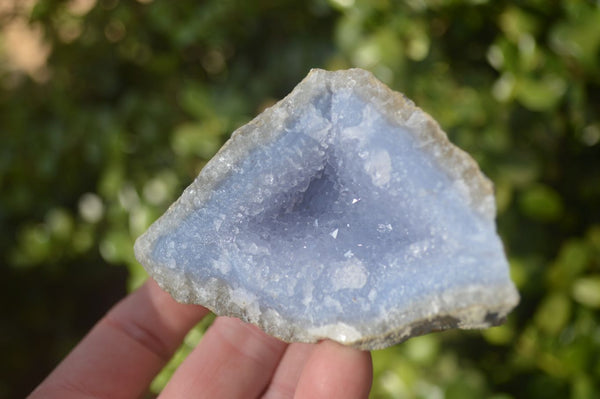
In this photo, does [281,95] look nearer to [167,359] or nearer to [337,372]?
[167,359]

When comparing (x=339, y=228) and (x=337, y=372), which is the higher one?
(x=339, y=228)

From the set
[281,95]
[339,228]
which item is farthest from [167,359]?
[281,95]

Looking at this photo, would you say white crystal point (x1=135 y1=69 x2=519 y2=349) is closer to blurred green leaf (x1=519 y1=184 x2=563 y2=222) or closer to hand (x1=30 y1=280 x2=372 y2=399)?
hand (x1=30 y1=280 x2=372 y2=399)

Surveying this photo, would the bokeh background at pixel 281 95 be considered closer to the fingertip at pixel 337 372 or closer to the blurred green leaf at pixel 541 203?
the blurred green leaf at pixel 541 203

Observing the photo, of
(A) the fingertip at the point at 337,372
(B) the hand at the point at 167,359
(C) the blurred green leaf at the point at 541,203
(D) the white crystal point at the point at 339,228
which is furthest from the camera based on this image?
(C) the blurred green leaf at the point at 541,203

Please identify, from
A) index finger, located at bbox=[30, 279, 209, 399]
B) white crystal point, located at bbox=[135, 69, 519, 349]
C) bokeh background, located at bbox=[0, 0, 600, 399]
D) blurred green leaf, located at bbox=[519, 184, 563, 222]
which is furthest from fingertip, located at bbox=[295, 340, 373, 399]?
blurred green leaf, located at bbox=[519, 184, 563, 222]

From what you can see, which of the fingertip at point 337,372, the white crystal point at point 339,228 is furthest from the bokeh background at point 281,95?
the white crystal point at point 339,228

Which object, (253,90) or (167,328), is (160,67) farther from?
(167,328)
